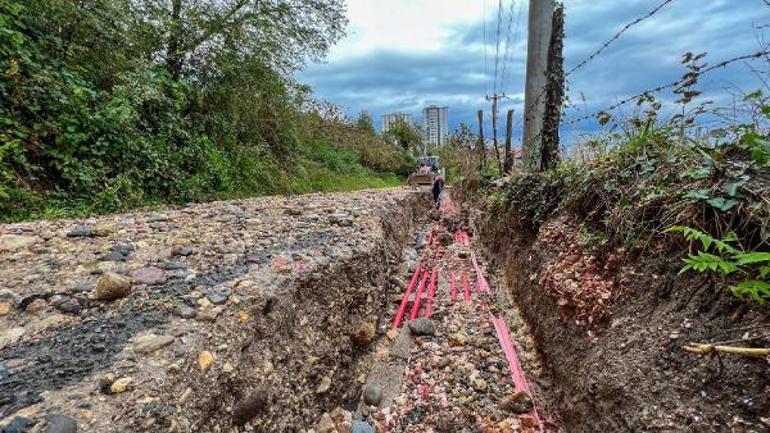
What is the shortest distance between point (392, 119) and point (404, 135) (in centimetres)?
308

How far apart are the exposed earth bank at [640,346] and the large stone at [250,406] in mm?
1793

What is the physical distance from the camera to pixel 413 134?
36.6 metres

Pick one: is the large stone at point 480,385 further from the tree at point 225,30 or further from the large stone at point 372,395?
the tree at point 225,30

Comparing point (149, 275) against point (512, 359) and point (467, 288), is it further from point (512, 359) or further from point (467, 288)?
point (467, 288)

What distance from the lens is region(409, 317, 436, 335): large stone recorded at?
13.0 feet

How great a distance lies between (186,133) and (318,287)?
200 inches

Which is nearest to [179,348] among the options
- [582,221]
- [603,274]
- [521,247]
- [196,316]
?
[196,316]

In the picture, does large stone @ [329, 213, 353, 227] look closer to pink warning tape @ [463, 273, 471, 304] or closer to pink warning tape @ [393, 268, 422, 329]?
pink warning tape @ [393, 268, 422, 329]

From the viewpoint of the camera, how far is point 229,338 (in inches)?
87.4

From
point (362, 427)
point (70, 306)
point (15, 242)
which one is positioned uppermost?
point (15, 242)

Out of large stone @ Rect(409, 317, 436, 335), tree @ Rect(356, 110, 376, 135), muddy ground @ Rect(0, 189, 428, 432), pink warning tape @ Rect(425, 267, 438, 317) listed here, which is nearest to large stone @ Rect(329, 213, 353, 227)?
muddy ground @ Rect(0, 189, 428, 432)

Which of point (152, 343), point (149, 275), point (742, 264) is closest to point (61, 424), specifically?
point (152, 343)

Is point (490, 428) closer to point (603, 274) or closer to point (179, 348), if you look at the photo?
point (603, 274)

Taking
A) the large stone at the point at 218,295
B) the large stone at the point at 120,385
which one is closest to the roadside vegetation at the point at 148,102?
the large stone at the point at 218,295
